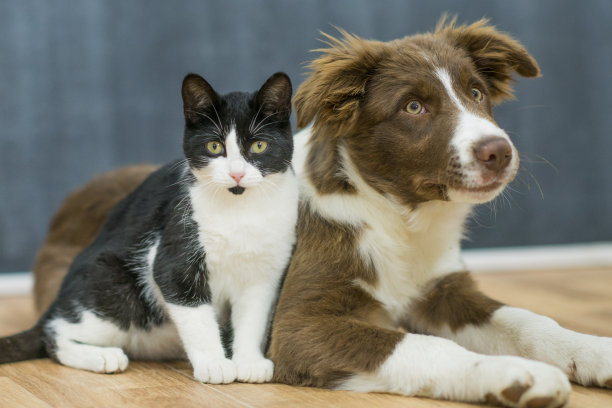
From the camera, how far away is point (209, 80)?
3826 millimetres

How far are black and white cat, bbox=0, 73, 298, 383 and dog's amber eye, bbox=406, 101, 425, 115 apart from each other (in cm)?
30

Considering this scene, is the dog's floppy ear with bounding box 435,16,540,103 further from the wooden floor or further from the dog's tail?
the dog's tail

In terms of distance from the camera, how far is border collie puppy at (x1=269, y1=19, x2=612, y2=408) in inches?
68.4

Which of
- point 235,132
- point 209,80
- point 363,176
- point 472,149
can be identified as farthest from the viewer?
point 209,80

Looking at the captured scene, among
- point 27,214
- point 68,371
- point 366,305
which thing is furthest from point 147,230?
point 27,214

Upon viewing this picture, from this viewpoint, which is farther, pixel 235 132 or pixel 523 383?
pixel 235 132

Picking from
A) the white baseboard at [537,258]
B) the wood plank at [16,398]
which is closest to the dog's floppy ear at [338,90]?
the wood plank at [16,398]

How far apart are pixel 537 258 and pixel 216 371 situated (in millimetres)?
2776

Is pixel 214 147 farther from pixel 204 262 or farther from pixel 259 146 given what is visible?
pixel 204 262

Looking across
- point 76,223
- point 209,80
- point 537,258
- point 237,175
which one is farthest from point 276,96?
point 537,258

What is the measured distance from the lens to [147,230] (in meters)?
2.06

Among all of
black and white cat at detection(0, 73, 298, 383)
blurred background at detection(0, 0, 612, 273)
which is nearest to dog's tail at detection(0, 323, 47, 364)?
black and white cat at detection(0, 73, 298, 383)

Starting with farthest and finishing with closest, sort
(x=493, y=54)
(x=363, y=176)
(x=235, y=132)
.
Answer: (x=493, y=54)
(x=363, y=176)
(x=235, y=132)

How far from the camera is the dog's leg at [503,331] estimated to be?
5.77 ft
